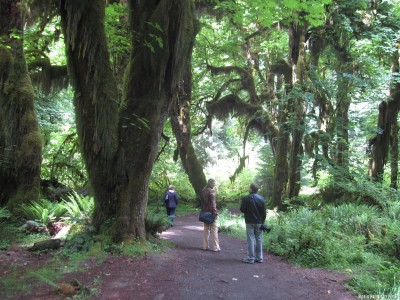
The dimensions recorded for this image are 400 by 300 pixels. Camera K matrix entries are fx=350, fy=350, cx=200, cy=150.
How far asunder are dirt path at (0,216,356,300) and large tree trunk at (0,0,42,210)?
3.95 meters

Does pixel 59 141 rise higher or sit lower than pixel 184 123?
lower

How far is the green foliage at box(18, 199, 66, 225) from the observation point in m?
9.33

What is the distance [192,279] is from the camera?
19.8ft

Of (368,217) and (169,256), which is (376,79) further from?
(169,256)

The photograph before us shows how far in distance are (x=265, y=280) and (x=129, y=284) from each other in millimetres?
2486

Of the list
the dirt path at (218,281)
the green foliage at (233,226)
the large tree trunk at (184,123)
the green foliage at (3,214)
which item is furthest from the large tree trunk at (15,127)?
the large tree trunk at (184,123)

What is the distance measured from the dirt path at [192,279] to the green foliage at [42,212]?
2154mm

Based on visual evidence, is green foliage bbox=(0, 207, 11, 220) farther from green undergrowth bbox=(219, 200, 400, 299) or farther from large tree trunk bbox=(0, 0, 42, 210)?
green undergrowth bbox=(219, 200, 400, 299)

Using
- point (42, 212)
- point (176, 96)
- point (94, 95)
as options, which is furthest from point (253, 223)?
point (42, 212)

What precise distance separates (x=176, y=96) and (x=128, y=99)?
1142mm

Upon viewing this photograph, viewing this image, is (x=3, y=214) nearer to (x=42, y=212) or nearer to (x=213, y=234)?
(x=42, y=212)

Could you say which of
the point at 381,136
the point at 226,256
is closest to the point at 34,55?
the point at 226,256

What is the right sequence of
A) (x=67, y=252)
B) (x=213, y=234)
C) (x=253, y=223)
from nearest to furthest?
(x=67, y=252) < (x=253, y=223) < (x=213, y=234)

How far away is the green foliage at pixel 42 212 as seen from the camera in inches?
367
